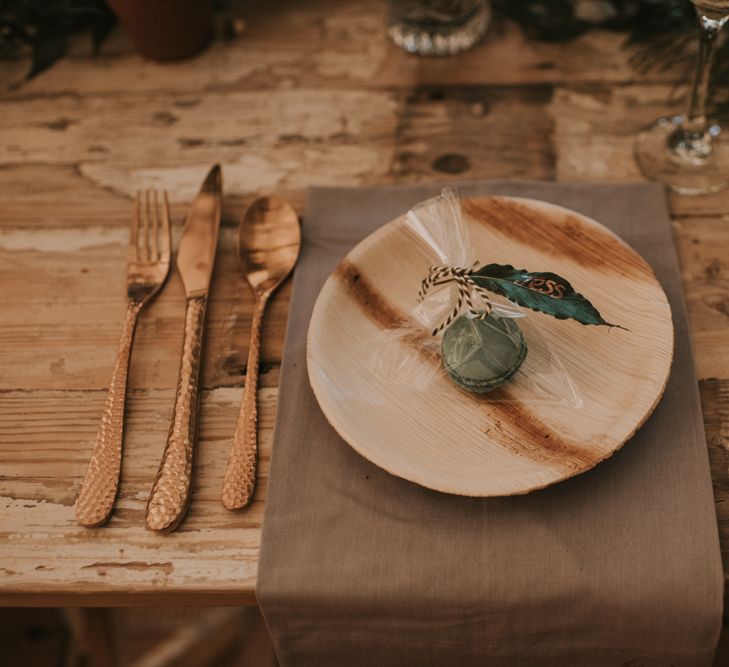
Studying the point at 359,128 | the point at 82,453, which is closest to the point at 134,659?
the point at 82,453

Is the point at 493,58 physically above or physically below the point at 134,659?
above

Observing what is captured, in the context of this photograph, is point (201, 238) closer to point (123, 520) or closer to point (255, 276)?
point (255, 276)

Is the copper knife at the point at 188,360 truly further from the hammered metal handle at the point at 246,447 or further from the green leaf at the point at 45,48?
the green leaf at the point at 45,48

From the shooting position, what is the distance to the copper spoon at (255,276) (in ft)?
2.08

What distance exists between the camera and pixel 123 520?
2.06 ft

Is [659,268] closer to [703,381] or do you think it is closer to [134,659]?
[703,381]

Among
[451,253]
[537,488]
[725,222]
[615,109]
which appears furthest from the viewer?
[615,109]

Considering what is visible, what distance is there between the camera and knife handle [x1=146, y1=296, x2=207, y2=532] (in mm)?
615

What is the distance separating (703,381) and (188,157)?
62 centimetres

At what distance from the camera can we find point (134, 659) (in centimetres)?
137

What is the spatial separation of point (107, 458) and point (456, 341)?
12.2 inches

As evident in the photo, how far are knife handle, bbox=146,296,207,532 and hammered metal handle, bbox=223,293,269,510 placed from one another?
35 mm

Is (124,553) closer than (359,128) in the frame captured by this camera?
Yes

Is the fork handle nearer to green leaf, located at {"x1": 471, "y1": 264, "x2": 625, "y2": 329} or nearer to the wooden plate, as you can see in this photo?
the wooden plate
